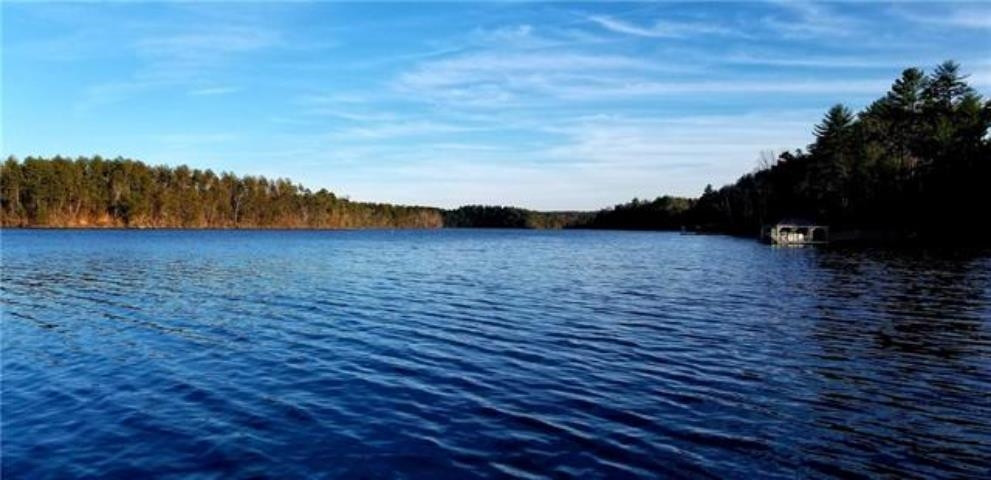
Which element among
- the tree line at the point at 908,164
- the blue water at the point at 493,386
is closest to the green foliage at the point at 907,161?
the tree line at the point at 908,164

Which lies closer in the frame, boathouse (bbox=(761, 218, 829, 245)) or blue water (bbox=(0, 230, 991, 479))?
blue water (bbox=(0, 230, 991, 479))

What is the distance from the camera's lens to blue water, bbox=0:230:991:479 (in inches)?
423

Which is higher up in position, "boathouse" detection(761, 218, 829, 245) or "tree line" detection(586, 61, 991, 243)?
"tree line" detection(586, 61, 991, 243)

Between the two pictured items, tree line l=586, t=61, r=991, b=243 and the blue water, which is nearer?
the blue water

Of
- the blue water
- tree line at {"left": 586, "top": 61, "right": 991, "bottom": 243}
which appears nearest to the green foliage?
tree line at {"left": 586, "top": 61, "right": 991, "bottom": 243}

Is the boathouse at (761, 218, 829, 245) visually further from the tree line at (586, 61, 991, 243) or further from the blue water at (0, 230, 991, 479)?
the blue water at (0, 230, 991, 479)

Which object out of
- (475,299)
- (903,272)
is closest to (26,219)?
(475,299)

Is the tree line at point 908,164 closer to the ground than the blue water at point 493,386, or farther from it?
farther from it

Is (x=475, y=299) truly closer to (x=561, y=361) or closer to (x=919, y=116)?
(x=561, y=361)

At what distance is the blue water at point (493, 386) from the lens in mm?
10734

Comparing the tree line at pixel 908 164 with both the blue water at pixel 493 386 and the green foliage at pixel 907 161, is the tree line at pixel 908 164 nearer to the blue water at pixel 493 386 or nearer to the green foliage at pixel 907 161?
the green foliage at pixel 907 161

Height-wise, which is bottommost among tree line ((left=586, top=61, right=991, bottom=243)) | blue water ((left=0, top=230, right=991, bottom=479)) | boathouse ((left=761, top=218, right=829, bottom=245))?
blue water ((left=0, top=230, right=991, bottom=479))

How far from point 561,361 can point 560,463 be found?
7677mm

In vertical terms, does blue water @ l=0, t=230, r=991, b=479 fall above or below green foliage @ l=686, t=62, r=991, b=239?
below
